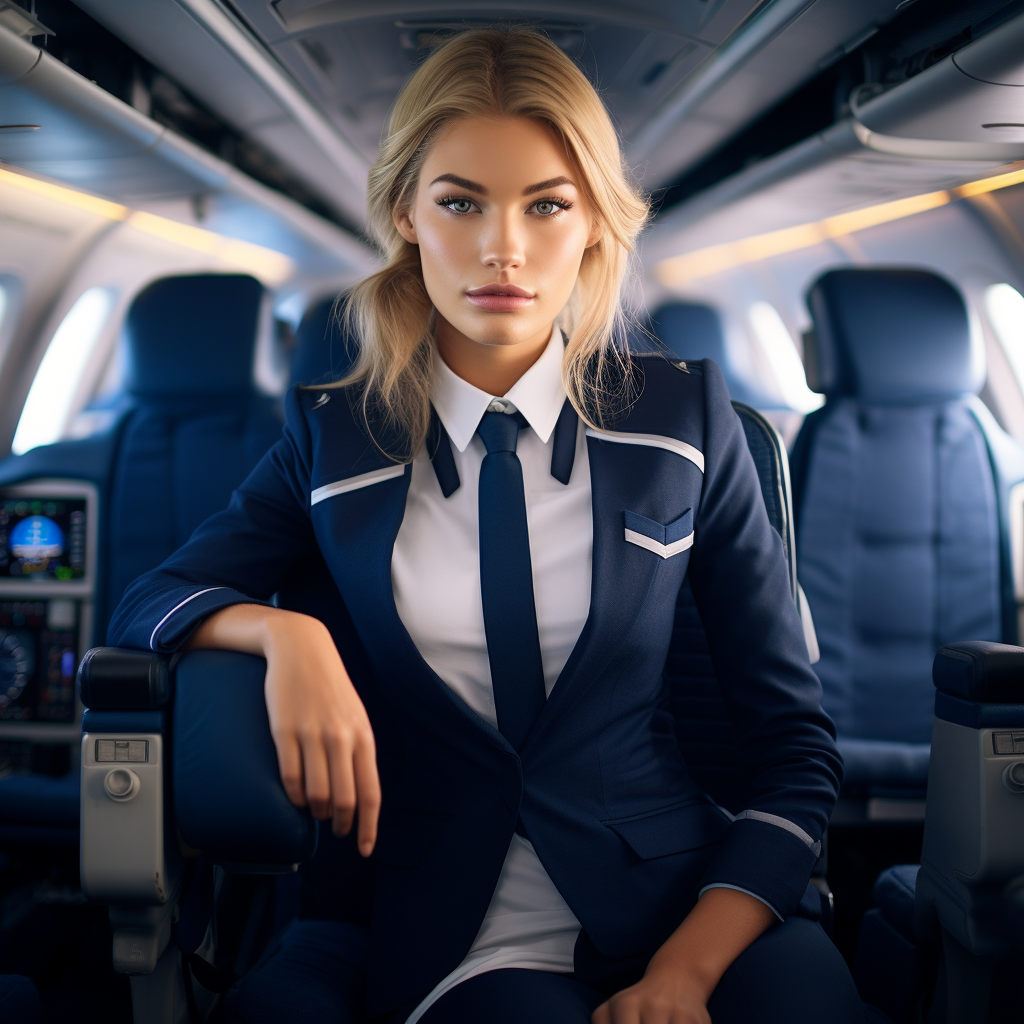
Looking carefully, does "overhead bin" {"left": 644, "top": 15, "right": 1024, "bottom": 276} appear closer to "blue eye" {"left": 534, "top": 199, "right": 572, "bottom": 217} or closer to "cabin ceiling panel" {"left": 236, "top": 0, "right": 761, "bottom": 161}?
"cabin ceiling panel" {"left": 236, "top": 0, "right": 761, "bottom": 161}

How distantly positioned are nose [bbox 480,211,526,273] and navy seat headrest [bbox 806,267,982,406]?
63.1 inches

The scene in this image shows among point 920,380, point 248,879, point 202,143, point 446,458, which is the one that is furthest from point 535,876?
point 202,143

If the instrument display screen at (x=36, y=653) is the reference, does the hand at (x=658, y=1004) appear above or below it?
below

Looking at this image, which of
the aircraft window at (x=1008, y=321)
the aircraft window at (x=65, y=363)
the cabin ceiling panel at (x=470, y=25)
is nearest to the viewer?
the cabin ceiling panel at (x=470, y=25)

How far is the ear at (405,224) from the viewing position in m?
1.43

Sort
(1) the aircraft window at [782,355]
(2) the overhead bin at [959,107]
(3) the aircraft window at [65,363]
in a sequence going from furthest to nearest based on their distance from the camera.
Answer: (1) the aircraft window at [782,355]
(3) the aircraft window at [65,363]
(2) the overhead bin at [959,107]

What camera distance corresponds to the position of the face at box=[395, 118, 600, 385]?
4.10 feet

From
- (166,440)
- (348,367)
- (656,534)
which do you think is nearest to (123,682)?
(656,534)

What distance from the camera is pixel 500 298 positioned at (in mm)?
1272

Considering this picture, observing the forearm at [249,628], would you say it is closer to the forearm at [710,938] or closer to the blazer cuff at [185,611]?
the blazer cuff at [185,611]

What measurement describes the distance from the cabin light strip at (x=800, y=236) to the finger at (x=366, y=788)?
338 centimetres

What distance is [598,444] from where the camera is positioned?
1311 millimetres

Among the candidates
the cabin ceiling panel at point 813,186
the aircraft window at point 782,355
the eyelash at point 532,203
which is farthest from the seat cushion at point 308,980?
the aircraft window at point 782,355

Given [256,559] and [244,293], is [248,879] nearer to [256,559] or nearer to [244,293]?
[256,559]
